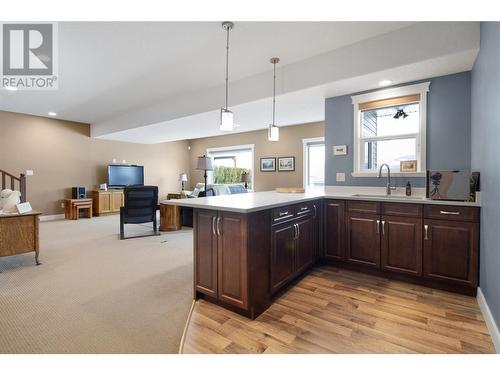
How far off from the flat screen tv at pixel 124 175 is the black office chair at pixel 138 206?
11.2ft

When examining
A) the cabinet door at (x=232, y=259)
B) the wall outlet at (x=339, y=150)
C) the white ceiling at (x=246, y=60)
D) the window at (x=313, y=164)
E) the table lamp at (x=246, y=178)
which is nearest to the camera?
the cabinet door at (x=232, y=259)

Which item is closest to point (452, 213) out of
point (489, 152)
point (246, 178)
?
point (489, 152)

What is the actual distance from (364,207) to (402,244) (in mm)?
520

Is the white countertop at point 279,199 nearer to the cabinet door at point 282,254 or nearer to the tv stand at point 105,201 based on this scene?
the cabinet door at point 282,254

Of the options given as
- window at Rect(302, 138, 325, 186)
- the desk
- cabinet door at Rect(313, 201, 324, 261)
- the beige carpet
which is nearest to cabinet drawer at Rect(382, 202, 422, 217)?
cabinet door at Rect(313, 201, 324, 261)

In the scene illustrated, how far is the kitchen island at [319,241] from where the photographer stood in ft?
6.57

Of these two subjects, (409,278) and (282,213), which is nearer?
(282,213)

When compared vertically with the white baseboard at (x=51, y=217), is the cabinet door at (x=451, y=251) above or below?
above

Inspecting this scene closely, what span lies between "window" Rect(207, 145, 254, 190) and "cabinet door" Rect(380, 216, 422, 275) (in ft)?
18.7

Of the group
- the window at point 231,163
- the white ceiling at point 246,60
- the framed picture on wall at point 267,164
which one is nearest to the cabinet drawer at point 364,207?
the white ceiling at point 246,60

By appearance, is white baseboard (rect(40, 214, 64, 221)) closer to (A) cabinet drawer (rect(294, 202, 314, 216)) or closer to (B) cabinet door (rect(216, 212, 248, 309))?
(B) cabinet door (rect(216, 212, 248, 309))

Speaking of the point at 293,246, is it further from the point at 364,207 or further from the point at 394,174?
the point at 394,174

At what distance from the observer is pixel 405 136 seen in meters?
3.11

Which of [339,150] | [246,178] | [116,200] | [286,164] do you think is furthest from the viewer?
[246,178]
